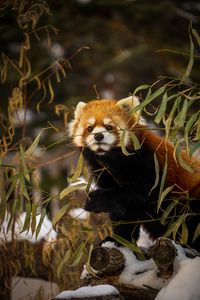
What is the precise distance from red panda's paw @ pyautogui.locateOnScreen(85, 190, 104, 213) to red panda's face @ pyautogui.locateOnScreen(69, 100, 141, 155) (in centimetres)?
27

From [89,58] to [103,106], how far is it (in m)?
6.27

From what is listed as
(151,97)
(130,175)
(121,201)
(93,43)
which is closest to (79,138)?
(130,175)

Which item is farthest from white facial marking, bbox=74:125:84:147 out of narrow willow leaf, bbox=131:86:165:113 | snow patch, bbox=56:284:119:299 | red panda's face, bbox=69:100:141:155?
snow patch, bbox=56:284:119:299

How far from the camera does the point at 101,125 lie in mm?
3982

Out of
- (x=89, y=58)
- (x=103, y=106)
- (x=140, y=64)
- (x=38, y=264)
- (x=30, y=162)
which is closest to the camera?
(x=103, y=106)

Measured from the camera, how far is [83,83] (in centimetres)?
1159

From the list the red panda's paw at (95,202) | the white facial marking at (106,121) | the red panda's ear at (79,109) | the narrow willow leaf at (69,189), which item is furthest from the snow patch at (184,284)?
the red panda's ear at (79,109)

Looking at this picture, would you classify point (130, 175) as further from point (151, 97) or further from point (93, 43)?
point (93, 43)

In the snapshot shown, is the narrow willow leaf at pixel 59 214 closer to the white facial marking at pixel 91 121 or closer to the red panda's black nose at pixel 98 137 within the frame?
the red panda's black nose at pixel 98 137

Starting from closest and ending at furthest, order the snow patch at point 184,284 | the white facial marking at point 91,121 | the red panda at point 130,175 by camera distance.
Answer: the snow patch at point 184,284, the red panda at point 130,175, the white facial marking at point 91,121

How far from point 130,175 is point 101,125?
0.39 metres

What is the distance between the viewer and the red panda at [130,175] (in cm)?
375

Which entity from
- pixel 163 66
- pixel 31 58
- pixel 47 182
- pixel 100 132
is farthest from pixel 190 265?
pixel 163 66

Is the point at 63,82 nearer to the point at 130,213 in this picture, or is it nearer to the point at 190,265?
the point at 130,213
